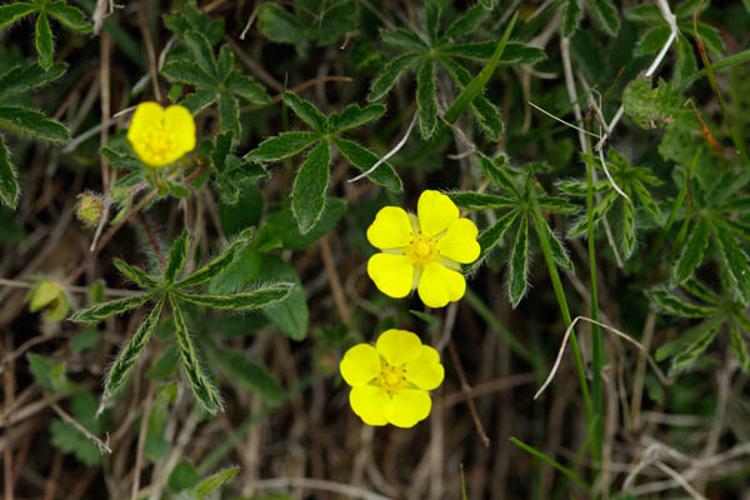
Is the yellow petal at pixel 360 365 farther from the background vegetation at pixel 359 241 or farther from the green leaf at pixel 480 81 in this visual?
the green leaf at pixel 480 81

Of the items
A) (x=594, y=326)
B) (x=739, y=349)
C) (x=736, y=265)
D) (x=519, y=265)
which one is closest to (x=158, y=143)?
(x=519, y=265)

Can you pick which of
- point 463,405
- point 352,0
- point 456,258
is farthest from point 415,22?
point 463,405

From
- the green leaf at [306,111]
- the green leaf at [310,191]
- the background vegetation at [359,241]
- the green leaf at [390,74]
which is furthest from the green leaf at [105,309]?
the green leaf at [390,74]

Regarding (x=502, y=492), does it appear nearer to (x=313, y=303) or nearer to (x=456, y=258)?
(x=313, y=303)

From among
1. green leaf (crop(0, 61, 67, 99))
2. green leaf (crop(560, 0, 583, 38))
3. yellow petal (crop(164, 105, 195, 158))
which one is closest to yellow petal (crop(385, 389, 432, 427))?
yellow petal (crop(164, 105, 195, 158))

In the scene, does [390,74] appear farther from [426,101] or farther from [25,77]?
[25,77]

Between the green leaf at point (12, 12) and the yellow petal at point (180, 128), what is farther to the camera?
the green leaf at point (12, 12)
